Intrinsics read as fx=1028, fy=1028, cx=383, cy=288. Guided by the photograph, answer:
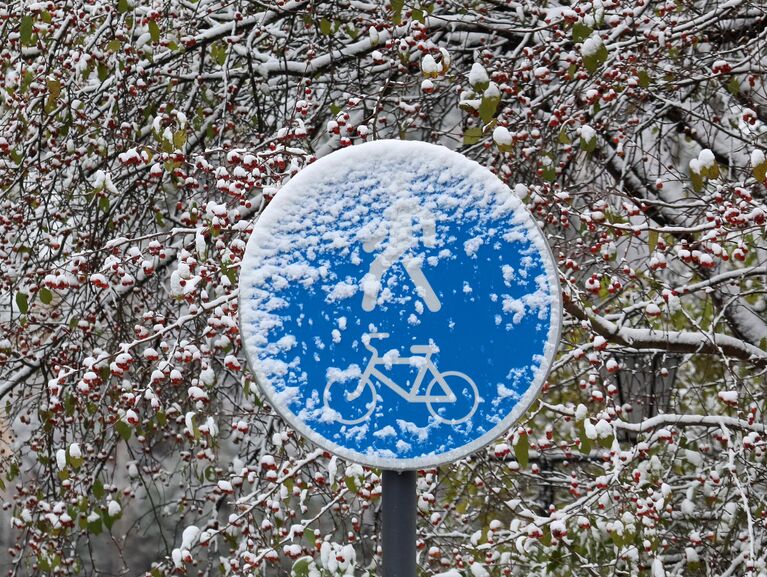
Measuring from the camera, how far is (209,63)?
16.0 ft

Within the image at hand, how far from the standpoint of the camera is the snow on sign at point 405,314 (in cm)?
155

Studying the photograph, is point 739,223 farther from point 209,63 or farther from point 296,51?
point 209,63

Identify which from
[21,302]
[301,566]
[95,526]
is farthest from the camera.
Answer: [95,526]

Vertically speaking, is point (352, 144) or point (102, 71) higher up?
point (102, 71)

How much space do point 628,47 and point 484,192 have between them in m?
2.44

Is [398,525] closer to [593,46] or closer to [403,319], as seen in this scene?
[403,319]

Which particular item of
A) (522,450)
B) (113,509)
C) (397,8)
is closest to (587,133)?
Result: (397,8)

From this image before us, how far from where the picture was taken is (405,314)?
155 cm

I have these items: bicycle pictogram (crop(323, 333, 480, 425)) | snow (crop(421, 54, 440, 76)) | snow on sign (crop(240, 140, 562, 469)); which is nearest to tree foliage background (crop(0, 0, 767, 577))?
snow (crop(421, 54, 440, 76))

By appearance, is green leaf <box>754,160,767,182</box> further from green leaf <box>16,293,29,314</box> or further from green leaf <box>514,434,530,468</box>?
green leaf <box>16,293,29,314</box>

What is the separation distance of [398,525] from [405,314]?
33cm

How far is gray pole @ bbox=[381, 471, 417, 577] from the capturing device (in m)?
1.58

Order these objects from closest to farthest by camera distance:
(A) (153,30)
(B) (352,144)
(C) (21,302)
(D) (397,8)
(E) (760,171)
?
1. (E) (760,171)
2. (D) (397,8)
3. (B) (352,144)
4. (A) (153,30)
5. (C) (21,302)

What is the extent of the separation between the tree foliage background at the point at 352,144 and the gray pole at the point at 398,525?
138 cm
